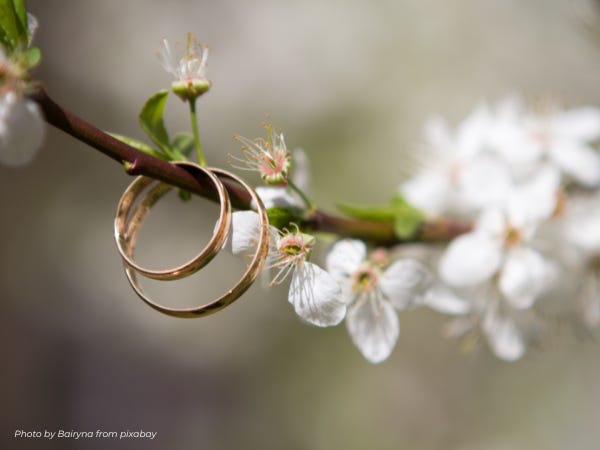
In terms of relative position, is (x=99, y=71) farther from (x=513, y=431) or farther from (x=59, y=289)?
→ (x=513, y=431)

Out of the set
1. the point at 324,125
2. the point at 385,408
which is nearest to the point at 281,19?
the point at 324,125

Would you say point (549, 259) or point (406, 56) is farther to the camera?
point (406, 56)

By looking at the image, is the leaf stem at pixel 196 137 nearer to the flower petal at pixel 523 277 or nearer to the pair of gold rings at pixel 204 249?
the pair of gold rings at pixel 204 249

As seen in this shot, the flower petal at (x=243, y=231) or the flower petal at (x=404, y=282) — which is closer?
the flower petal at (x=243, y=231)

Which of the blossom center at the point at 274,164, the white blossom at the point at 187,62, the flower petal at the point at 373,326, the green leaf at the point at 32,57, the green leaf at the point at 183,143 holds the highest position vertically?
the white blossom at the point at 187,62

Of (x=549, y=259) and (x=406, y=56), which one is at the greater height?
(x=406, y=56)

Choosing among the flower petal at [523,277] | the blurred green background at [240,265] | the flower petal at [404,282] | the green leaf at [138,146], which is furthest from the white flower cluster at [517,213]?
the blurred green background at [240,265]
